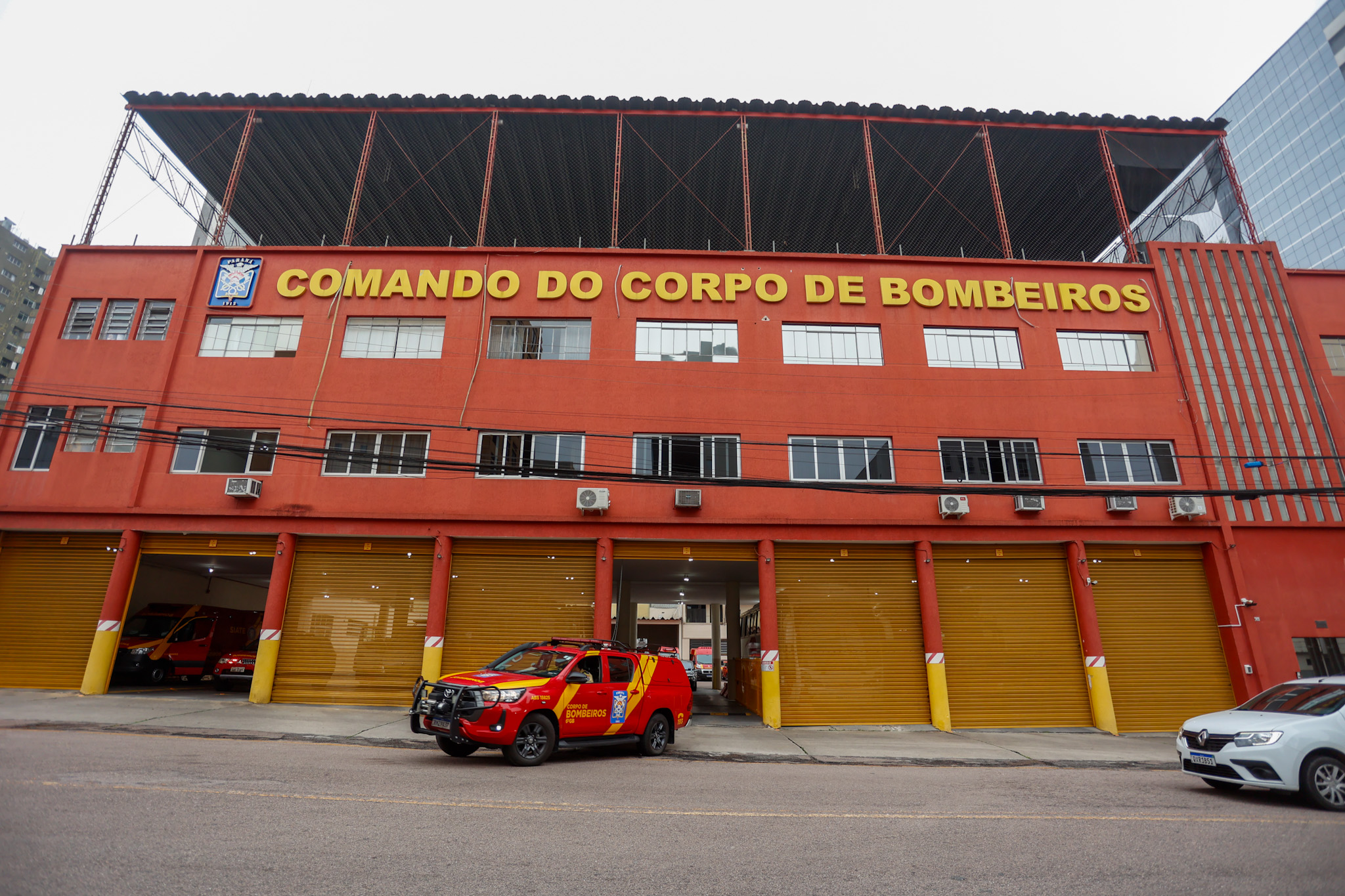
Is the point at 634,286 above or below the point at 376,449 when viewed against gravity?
above

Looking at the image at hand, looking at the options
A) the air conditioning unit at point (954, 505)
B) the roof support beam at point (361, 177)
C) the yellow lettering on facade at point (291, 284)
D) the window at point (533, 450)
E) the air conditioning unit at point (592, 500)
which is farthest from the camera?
the roof support beam at point (361, 177)

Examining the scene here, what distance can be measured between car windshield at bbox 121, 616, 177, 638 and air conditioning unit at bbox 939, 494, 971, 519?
24.3 meters

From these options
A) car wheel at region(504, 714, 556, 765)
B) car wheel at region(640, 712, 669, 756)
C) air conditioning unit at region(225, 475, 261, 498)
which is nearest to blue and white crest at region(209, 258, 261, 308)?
air conditioning unit at region(225, 475, 261, 498)

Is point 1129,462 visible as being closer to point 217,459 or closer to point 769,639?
point 769,639

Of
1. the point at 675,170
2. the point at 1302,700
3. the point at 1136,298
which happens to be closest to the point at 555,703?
→ the point at 1302,700

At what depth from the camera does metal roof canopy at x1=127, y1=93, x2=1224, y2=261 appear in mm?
22844

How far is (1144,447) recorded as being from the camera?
19719 mm

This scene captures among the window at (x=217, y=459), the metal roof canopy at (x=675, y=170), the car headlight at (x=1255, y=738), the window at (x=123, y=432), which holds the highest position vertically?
the metal roof canopy at (x=675, y=170)

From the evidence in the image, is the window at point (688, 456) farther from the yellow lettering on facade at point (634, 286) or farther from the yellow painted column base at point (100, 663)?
the yellow painted column base at point (100, 663)

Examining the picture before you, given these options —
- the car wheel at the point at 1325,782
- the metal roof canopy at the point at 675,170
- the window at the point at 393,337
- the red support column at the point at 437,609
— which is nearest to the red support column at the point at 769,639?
the red support column at the point at 437,609

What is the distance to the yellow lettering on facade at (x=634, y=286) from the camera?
67.7ft

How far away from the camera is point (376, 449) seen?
19.1 m

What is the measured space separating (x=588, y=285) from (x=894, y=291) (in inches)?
376

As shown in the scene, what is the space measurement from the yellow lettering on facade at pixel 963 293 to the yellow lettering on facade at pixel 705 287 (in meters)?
7.24
